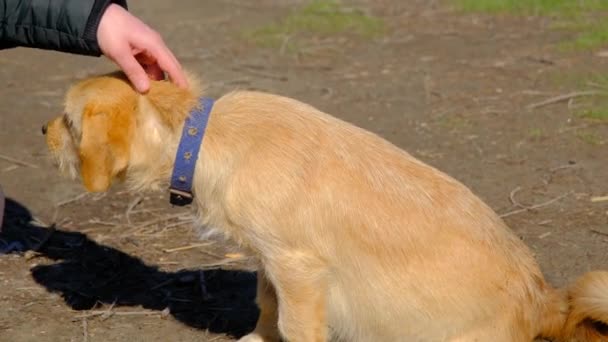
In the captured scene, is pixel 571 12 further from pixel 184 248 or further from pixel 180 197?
pixel 180 197

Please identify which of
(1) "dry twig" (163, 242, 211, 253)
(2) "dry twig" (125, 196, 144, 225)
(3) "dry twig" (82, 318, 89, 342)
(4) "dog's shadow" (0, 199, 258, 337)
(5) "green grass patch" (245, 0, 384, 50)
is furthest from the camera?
(5) "green grass patch" (245, 0, 384, 50)

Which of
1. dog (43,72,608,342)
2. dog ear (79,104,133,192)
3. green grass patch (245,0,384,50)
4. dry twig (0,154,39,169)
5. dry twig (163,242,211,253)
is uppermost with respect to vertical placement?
dog ear (79,104,133,192)

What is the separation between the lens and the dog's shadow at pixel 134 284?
541 cm

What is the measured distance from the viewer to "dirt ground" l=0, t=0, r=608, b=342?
5.52 meters

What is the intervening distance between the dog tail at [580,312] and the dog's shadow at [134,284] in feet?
4.68

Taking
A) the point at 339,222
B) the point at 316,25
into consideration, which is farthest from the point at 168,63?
the point at 316,25

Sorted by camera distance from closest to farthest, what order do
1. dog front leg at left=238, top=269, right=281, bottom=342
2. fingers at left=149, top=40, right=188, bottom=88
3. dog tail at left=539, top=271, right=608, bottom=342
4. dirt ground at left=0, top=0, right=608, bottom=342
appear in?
1. dog tail at left=539, top=271, right=608, bottom=342
2. fingers at left=149, top=40, right=188, bottom=88
3. dog front leg at left=238, top=269, right=281, bottom=342
4. dirt ground at left=0, top=0, right=608, bottom=342

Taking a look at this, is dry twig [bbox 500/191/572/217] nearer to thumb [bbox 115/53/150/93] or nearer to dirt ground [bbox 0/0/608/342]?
dirt ground [bbox 0/0/608/342]

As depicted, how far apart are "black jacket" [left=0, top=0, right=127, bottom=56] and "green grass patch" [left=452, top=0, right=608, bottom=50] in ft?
17.9

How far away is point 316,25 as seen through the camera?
10.6m

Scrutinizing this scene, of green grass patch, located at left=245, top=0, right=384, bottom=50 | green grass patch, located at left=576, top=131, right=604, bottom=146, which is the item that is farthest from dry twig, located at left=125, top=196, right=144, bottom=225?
green grass patch, located at left=245, top=0, right=384, bottom=50

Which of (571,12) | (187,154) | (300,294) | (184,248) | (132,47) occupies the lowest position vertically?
(571,12)

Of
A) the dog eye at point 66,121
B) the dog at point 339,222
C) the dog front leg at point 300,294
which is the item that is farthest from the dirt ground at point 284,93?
the dog eye at point 66,121

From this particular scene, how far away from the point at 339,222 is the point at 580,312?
1.00m
